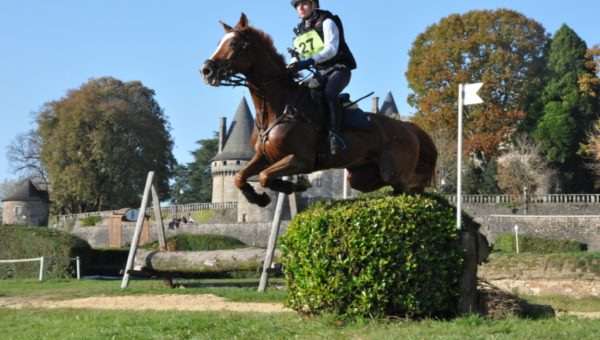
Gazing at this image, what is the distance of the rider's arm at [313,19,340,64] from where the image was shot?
9117 millimetres

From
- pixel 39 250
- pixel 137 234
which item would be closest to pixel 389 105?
pixel 39 250

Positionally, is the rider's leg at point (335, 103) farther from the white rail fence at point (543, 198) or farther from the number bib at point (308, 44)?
the white rail fence at point (543, 198)

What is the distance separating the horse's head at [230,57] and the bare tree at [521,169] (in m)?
50.2

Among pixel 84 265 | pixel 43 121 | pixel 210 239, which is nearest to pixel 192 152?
pixel 43 121

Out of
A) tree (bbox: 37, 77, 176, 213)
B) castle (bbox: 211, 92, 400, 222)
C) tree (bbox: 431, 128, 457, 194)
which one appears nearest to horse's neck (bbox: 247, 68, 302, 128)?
tree (bbox: 431, 128, 457, 194)

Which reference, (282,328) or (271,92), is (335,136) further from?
(282,328)

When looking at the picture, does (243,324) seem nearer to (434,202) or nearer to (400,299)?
(400,299)

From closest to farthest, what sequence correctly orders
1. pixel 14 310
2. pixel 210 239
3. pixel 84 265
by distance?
1. pixel 14 310
2. pixel 84 265
3. pixel 210 239

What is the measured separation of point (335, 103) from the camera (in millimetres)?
9148

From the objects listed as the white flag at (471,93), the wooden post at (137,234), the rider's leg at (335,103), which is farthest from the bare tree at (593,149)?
the rider's leg at (335,103)

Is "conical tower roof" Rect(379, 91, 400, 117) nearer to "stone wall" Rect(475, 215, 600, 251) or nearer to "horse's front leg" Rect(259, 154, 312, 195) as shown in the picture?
"stone wall" Rect(475, 215, 600, 251)

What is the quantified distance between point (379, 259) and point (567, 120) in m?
55.3

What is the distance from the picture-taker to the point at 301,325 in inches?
328

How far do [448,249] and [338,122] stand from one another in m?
1.95
